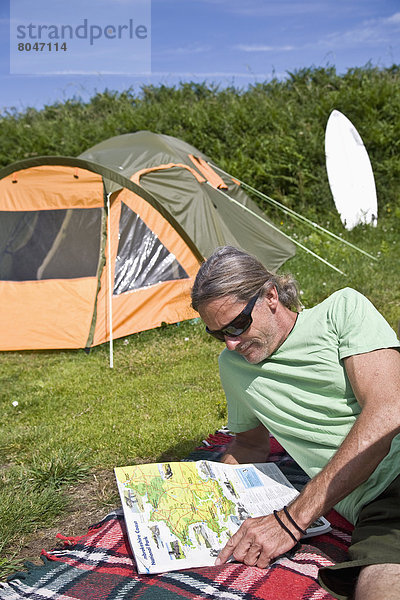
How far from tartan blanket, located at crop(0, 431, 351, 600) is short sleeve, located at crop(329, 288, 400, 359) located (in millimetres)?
688

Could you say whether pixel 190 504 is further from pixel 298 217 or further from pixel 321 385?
pixel 298 217

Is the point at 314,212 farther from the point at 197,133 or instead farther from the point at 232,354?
the point at 232,354

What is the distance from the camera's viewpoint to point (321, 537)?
2.17 meters

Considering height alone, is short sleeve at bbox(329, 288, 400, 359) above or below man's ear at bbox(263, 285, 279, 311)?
below

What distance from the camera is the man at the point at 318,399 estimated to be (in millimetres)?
1896

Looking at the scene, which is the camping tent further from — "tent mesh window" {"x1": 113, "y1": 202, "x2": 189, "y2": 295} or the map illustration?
the map illustration

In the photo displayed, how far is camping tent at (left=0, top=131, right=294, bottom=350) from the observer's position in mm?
5660

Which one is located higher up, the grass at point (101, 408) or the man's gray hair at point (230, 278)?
the man's gray hair at point (230, 278)

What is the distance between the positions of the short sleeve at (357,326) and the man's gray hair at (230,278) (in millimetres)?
275

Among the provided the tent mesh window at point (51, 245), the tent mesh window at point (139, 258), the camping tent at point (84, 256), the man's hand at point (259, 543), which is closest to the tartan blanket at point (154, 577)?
the man's hand at point (259, 543)

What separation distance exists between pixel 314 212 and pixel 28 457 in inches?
284

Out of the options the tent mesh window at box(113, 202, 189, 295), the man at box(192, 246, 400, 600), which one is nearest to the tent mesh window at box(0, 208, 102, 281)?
the tent mesh window at box(113, 202, 189, 295)

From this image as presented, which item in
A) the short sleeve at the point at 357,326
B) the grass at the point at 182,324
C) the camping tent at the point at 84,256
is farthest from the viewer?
the camping tent at the point at 84,256

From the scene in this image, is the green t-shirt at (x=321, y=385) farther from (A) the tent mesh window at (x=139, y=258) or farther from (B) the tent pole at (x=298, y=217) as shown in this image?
(B) the tent pole at (x=298, y=217)
